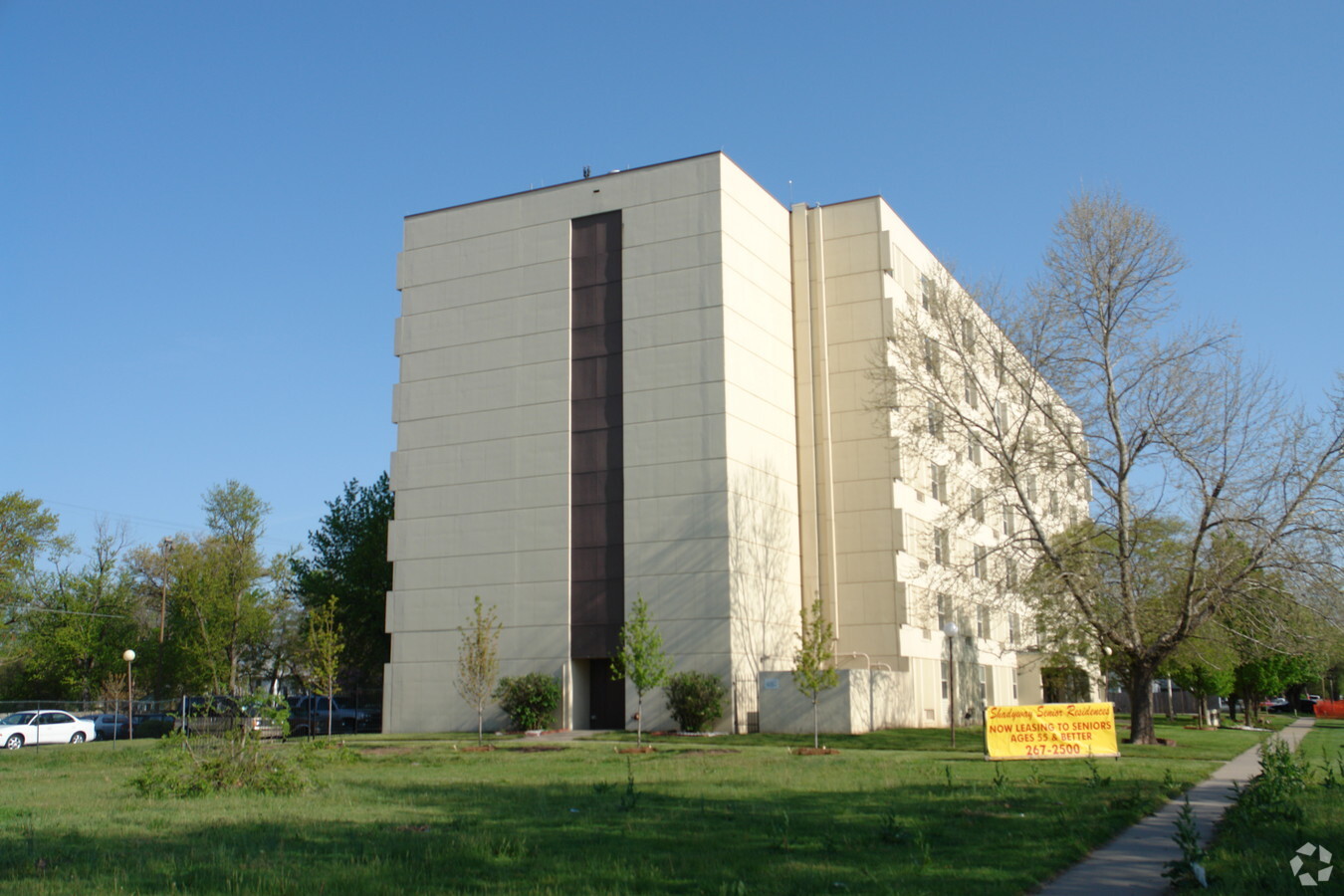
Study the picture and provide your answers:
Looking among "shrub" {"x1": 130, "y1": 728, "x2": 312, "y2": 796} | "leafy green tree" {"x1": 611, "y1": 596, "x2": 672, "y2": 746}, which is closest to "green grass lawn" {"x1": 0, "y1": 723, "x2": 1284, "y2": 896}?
"shrub" {"x1": 130, "y1": 728, "x2": 312, "y2": 796}

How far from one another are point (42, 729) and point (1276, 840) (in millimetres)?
51300

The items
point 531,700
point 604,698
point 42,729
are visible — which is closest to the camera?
point 531,700

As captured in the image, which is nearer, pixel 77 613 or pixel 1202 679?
pixel 1202 679

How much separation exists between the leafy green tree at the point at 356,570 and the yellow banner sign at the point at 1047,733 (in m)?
37.7

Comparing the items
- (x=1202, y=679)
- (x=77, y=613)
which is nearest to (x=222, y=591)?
(x=77, y=613)

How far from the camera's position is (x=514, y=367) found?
4469cm

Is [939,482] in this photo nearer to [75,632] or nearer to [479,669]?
[479,669]

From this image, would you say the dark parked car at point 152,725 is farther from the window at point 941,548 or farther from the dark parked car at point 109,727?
the window at point 941,548

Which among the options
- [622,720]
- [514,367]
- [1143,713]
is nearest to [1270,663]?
[1143,713]

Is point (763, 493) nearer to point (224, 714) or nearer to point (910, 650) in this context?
point (910, 650)

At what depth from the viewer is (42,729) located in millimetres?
49500

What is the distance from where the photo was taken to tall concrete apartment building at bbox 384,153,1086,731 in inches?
1609

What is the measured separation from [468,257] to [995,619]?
3087 cm

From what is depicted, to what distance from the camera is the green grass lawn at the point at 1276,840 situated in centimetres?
946
